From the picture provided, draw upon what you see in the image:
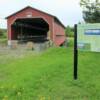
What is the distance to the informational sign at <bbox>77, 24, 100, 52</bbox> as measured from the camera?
30.4ft

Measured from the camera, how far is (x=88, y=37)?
9.40 metres

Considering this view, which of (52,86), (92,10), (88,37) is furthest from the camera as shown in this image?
(92,10)

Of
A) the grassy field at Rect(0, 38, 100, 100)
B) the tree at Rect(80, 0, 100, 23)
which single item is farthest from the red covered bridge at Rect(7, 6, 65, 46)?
the grassy field at Rect(0, 38, 100, 100)

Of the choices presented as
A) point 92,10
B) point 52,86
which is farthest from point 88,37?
point 92,10

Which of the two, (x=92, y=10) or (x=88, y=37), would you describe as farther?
(x=92, y=10)

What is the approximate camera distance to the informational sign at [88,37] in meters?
9.27

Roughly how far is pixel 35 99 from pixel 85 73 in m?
4.02

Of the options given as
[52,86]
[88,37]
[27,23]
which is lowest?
[52,86]

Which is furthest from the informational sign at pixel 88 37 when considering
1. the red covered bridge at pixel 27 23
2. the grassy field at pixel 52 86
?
the red covered bridge at pixel 27 23

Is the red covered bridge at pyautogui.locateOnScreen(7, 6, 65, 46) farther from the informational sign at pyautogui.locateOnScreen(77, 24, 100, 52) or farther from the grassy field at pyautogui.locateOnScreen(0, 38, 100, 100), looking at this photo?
the informational sign at pyautogui.locateOnScreen(77, 24, 100, 52)

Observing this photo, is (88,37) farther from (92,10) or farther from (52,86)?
(92,10)

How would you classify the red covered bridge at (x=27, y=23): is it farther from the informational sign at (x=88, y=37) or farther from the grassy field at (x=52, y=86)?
the informational sign at (x=88, y=37)

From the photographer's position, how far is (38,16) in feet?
103

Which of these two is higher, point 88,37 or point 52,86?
point 88,37
